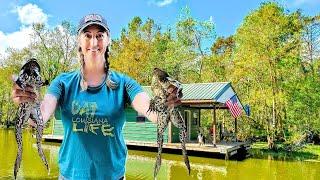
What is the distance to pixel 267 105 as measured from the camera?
30406mm

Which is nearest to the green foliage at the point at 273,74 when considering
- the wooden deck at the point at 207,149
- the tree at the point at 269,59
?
the tree at the point at 269,59

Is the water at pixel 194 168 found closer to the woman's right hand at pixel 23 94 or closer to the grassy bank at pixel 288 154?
the grassy bank at pixel 288 154

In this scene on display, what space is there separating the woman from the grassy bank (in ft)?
73.3

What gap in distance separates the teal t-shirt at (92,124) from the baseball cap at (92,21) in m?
0.45

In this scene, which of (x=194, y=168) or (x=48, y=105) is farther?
(x=194, y=168)

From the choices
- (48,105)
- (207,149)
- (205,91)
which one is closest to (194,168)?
(207,149)

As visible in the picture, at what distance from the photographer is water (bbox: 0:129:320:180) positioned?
659 inches

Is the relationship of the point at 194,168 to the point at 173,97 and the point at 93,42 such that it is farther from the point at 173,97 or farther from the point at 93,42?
the point at 173,97

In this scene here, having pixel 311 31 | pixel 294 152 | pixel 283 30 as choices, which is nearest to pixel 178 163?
pixel 294 152

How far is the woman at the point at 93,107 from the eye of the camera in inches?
114

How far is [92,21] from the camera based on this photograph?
109 inches

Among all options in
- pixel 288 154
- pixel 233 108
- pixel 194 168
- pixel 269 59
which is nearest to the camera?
pixel 194 168

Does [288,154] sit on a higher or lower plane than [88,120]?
lower

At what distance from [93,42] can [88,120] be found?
574 mm
